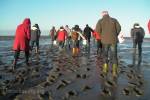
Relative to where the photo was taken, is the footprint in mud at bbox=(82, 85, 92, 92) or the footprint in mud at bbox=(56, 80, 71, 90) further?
the footprint in mud at bbox=(56, 80, 71, 90)

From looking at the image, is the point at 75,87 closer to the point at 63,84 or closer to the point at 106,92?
the point at 63,84

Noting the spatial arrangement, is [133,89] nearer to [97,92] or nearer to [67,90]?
[97,92]

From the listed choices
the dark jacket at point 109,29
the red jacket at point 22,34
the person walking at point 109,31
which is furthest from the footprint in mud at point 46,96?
the red jacket at point 22,34

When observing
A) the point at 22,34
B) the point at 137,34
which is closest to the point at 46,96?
the point at 22,34

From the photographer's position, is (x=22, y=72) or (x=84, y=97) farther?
(x=22, y=72)

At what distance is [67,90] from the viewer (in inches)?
355

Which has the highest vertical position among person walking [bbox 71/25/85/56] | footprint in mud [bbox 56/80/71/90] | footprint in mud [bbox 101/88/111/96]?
person walking [bbox 71/25/85/56]

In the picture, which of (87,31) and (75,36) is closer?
(75,36)

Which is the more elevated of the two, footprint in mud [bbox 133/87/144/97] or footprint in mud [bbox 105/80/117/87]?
footprint in mud [bbox 105/80/117/87]

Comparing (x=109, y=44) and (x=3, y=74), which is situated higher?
(x=109, y=44)

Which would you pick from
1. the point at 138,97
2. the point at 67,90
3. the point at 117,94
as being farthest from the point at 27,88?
the point at 138,97

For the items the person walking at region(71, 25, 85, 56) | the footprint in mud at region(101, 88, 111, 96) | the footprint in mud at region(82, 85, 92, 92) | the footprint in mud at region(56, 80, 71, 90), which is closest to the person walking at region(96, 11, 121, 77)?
the footprint in mud at region(56, 80, 71, 90)

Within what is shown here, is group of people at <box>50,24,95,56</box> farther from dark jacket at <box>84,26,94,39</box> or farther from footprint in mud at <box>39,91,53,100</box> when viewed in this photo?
footprint in mud at <box>39,91,53,100</box>

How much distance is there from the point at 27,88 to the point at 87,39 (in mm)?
15704
